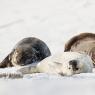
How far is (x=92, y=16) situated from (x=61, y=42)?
57.6 inches

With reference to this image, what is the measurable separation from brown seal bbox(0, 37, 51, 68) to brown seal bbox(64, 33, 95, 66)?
0.36m

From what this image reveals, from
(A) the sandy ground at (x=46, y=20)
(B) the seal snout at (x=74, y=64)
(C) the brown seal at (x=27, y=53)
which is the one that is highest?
(A) the sandy ground at (x=46, y=20)

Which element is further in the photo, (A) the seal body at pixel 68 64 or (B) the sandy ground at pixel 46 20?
(B) the sandy ground at pixel 46 20

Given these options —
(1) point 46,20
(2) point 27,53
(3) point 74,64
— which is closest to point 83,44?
(2) point 27,53

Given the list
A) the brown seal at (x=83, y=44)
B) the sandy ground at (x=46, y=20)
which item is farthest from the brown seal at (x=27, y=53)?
the sandy ground at (x=46, y=20)

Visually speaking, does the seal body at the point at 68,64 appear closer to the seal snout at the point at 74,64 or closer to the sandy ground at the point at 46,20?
the seal snout at the point at 74,64

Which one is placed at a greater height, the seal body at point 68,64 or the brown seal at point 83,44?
the brown seal at point 83,44

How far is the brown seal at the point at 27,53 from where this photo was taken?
4.08 m

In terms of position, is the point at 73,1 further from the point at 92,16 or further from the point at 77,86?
the point at 77,86

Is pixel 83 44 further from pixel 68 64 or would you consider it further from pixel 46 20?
pixel 46 20

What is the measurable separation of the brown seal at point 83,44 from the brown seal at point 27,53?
361 millimetres

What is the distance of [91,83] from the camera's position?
2055mm

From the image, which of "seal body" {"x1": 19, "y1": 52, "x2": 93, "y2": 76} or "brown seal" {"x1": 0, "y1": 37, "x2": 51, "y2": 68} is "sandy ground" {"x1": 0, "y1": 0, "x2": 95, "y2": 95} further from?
"seal body" {"x1": 19, "y1": 52, "x2": 93, "y2": 76}

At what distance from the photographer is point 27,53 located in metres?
4.16
